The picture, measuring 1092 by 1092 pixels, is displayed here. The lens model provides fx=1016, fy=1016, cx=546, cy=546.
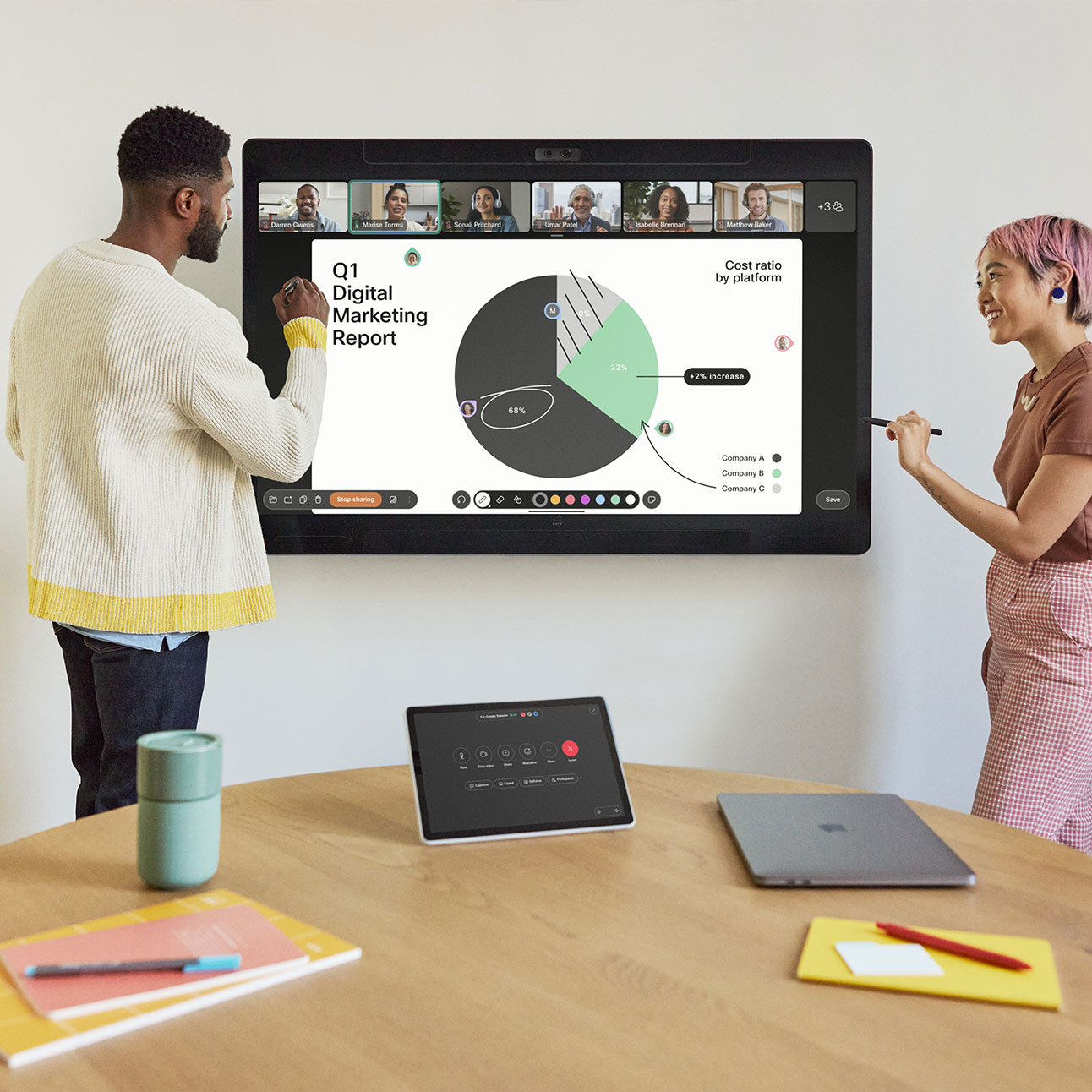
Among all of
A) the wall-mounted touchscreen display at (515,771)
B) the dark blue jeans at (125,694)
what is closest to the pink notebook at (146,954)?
the wall-mounted touchscreen display at (515,771)

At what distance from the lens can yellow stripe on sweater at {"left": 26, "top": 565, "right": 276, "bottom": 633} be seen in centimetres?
175

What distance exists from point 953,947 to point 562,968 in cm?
34

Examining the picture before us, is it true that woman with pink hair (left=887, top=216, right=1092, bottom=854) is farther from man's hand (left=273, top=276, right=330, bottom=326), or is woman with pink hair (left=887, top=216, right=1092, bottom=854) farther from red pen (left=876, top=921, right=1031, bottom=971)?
man's hand (left=273, top=276, right=330, bottom=326)

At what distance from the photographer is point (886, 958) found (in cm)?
86

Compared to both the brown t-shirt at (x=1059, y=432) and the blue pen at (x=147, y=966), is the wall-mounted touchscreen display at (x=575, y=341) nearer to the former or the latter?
the brown t-shirt at (x=1059, y=432)

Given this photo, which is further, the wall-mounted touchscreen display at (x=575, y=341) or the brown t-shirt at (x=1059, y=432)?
the wall-mounted touchscreen display at (x=575, y=341)

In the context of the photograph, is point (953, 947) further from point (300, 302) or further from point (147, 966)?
point (300, 302)

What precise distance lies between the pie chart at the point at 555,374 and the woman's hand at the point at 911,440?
1.82 ft

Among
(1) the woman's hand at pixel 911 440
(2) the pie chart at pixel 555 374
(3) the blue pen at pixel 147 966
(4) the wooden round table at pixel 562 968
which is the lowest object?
(4) the wooden round table at pixel 562 968

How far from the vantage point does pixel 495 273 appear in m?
2.33

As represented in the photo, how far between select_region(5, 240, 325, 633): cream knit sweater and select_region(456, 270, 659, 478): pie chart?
1.92ft

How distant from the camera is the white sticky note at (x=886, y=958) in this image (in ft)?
2.76

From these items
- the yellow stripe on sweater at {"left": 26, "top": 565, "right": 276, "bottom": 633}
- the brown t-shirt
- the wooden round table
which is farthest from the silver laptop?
the yellow stripe on sweater at {"left": 26, "top": 565, "right": 276, "bottom": 633}

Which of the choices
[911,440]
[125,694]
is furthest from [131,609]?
[911,440]
